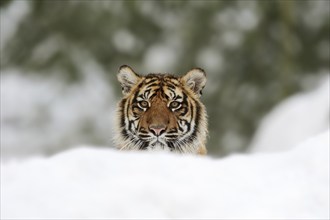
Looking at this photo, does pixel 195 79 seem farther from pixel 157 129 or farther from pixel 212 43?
pixel 212 43

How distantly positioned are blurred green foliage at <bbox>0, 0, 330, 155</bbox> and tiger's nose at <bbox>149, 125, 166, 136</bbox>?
8.13m

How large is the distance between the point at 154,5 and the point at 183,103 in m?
9.14

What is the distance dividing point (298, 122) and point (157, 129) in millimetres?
4144

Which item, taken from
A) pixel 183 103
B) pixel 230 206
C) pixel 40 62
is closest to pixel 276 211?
pixel 230 206

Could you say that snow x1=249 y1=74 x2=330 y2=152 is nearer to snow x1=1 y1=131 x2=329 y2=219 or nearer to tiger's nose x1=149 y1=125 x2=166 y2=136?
tiger's nose x1=149 y1=125 x2=166 y2=136

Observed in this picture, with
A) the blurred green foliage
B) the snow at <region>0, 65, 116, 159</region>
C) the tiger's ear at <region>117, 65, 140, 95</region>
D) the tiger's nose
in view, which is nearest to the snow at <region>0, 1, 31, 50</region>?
the blurred green foliage

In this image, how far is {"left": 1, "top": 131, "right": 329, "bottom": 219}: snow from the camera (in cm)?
258

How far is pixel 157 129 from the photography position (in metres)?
4.27

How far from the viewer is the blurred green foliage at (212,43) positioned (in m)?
12.9

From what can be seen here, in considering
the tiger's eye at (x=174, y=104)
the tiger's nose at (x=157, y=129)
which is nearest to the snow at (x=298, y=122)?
the tiger's eye at (x=174, y=104)

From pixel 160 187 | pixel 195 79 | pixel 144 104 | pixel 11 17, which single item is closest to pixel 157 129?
pixel 144 104

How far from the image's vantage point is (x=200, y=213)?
2.64 m

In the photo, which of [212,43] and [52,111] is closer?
[52,111]

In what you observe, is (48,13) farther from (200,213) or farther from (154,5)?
(200,213)
